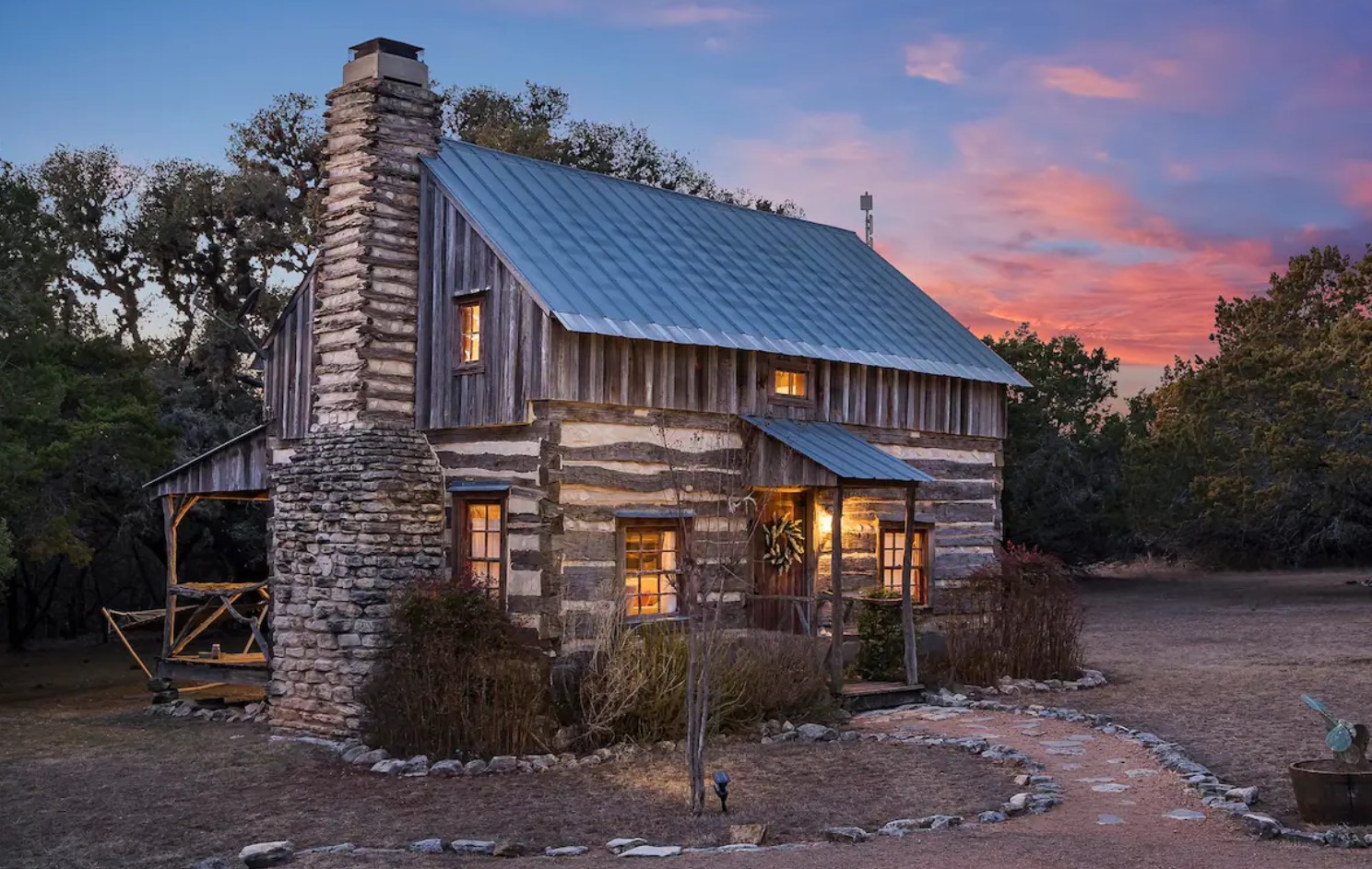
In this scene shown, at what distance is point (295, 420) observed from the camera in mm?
19906

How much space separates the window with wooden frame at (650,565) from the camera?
17.5 meters

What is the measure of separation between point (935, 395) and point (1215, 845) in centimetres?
1261

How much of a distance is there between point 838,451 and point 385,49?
7741 mm

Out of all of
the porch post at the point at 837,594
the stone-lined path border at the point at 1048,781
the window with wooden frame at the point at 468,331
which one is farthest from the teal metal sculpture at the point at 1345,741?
the window with wooden frame at the point at 468,331

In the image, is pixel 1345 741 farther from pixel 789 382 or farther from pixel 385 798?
pixel 789 382

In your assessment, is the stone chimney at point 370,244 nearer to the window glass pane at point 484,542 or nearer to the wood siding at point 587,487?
the wood siding at point 587,487

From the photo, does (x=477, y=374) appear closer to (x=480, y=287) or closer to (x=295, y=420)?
(x=480, y=287)

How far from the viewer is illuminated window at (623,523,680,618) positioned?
1753 centimetres

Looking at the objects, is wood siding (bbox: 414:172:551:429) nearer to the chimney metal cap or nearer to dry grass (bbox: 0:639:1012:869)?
the chimney metal cap

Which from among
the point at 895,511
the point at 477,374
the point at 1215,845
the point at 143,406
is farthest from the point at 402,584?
the point at 143,406

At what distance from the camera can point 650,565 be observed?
1781 centimetres

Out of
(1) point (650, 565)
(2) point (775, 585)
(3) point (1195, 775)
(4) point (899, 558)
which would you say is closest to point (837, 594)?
(1) point (650, 565)

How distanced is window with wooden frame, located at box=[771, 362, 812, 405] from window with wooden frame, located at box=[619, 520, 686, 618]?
106 inches

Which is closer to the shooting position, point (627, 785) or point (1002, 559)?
point (627, 785)
